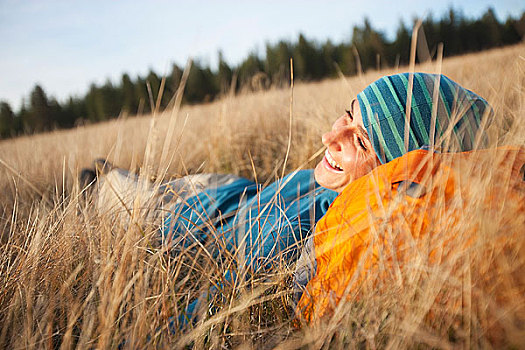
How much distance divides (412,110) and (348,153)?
30cm

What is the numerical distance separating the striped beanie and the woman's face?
5 centimetres

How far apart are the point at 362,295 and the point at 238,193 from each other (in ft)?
4.51

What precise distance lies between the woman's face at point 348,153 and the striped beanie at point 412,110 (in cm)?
5

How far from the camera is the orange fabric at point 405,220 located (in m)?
0.72

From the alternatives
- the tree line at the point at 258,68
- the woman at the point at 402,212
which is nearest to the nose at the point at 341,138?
the woman at the point at 402,212

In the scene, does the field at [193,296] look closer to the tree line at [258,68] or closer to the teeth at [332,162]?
the teeth at [332,162]

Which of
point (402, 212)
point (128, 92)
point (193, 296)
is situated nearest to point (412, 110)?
point (402, 212)

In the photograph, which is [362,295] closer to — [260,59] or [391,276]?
[391,276]

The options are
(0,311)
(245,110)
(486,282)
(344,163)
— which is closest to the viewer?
(486,282)

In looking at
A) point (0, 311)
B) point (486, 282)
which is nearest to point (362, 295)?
point (486, 282)

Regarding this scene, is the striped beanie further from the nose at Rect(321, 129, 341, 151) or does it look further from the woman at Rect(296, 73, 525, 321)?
the nose at Rect(321, 129, 341, 151)

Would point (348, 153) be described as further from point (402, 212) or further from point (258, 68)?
point (258, 68)

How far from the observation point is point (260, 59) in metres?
25.6

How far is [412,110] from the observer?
1.20 metres
